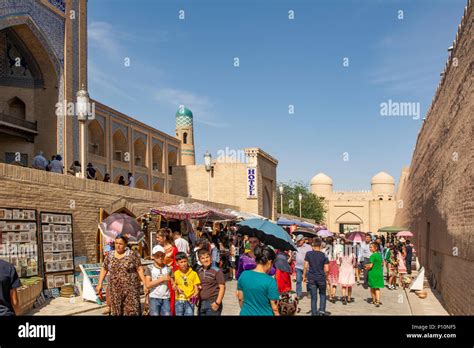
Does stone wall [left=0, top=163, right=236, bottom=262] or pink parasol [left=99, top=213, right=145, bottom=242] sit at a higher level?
stone wall [left=0, top=163, right=236, bottom=262]

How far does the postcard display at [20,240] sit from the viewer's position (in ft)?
31.0

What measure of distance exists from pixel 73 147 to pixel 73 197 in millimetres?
9933

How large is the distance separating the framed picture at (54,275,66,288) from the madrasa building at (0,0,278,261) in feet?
3.04

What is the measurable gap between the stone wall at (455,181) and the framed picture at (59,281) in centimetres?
744

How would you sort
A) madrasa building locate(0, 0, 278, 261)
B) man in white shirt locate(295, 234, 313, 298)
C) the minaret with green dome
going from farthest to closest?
the minaret with green dome → madrasa building locate(0, 0, 278, 261) → man in white shirt locate(295, 234, 313, 298)

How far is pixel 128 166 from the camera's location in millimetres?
31781

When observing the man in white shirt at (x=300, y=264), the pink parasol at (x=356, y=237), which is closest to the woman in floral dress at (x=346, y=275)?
the man in white shirt at (x=300, y=264)

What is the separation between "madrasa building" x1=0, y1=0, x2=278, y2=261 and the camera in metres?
11.7

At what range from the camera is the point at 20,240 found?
9.79 meters

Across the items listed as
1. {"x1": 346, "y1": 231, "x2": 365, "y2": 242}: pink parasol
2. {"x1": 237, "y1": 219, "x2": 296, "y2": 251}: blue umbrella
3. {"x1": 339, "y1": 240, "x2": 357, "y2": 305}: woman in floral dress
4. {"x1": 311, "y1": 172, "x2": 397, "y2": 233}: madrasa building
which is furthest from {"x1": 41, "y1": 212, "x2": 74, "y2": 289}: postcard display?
{"x1": 311, "y1": 172, "x2": 397, "y2": 233}: madrasa building

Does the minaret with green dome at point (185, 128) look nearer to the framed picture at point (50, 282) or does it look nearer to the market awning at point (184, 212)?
the market awning at point (184, 212)

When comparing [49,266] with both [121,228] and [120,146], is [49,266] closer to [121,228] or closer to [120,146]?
[121,228]

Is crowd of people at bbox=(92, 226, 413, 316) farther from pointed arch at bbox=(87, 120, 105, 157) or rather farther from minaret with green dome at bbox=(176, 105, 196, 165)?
minaret with green dome at bbox=(176, 105, 196, 165)
